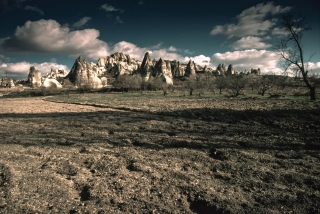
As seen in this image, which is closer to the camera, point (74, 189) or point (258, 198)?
point (258, 198)

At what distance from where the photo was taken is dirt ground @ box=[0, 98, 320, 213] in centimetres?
426

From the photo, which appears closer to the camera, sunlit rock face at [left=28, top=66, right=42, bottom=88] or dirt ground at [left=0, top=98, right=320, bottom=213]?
dirt ground at [left=0, top=98, right=320, bottom=213]

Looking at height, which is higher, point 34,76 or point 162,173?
point 34,76

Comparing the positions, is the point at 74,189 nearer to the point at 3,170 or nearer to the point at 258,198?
the point at 3,170

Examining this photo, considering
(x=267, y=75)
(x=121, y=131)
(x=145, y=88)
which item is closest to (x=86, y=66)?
(x=145, y=88)

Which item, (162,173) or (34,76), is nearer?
(162,173)

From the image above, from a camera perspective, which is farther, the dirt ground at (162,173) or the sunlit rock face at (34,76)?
the sunlit rock face at (34,76)

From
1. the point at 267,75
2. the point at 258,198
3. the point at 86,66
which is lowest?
the point at 258,198

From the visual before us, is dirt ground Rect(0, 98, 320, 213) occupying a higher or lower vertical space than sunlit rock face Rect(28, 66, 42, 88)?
lower

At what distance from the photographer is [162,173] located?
5734 mm

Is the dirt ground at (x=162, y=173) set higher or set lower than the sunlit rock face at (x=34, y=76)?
lower

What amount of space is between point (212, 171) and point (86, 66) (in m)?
198

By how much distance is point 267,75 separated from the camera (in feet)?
249

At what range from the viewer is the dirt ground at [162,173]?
4258 millimetres
